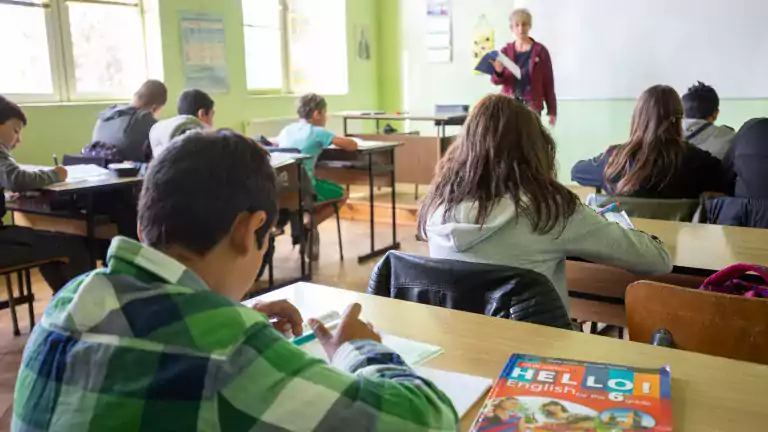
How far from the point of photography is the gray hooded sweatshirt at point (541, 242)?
1.81 metres

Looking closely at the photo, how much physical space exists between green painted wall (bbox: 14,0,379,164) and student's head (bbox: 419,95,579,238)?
3.96 metres

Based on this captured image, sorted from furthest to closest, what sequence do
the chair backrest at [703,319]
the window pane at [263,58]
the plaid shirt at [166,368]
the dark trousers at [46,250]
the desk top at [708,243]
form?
the window pane at [263,58], the dark trousers at [46,250], the desk top at [708,243], the chair backrest at [703,319], the plaid shirt at [166,368]

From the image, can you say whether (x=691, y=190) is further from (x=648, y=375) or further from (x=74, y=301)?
(x=74, y=301)

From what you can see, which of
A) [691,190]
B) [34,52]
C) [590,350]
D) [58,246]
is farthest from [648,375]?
[34,52]

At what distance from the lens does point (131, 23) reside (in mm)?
5863

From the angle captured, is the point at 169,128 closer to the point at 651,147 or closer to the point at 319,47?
the point at 651,147

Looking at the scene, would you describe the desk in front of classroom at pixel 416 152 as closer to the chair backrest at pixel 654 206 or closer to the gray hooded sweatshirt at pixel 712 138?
the gray hooded sweatshirt at pixel 712 138

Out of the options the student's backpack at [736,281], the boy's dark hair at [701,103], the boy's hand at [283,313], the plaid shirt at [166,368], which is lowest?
the student's backpack at [736,281]

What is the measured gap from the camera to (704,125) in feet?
12.1

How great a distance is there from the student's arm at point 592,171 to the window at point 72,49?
370 cm

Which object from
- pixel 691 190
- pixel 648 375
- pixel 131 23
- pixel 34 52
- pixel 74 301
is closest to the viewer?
pixel 74 301

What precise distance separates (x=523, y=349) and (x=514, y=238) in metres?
0.53

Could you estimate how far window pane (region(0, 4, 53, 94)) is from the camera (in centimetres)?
505

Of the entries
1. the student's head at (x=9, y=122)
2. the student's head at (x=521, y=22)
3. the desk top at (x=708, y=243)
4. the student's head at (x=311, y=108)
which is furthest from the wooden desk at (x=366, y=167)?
the desk top at (x=708, y=243)
